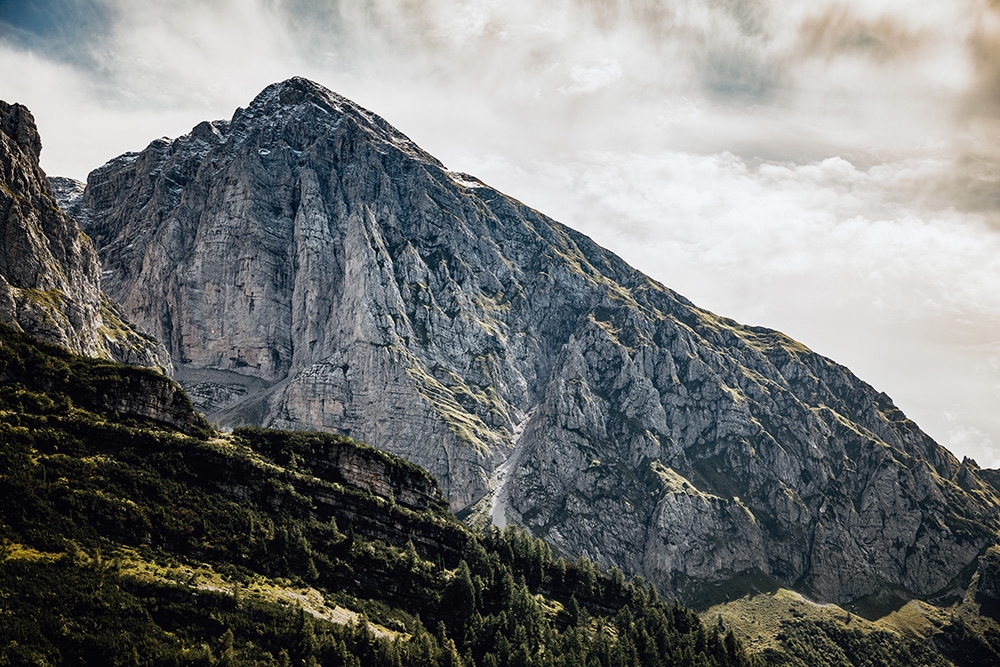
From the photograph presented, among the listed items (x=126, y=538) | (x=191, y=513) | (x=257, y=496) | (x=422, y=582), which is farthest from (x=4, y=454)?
(x=422, y=582)

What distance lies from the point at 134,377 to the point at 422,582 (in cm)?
8039

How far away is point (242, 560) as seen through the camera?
135375 mm

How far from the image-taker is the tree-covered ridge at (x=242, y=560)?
10606 cm

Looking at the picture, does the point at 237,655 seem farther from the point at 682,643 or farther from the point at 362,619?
the point at 682,643

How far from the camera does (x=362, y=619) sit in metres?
131

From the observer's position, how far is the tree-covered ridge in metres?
106

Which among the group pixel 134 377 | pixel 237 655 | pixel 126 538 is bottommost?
pixel 237 655

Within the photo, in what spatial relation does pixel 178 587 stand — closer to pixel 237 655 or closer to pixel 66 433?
pixel 237 655

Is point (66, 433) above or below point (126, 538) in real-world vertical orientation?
above

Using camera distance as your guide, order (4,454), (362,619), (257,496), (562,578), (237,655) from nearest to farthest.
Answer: (237,655)
(4,454)
(362,619)
(257,496)
(562,578)

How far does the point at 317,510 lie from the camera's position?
529 feet

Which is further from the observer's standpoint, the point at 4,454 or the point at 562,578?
the point at 562,578

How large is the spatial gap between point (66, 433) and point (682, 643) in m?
154

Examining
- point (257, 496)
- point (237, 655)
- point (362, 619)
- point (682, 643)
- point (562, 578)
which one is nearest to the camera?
point (237, 655)
